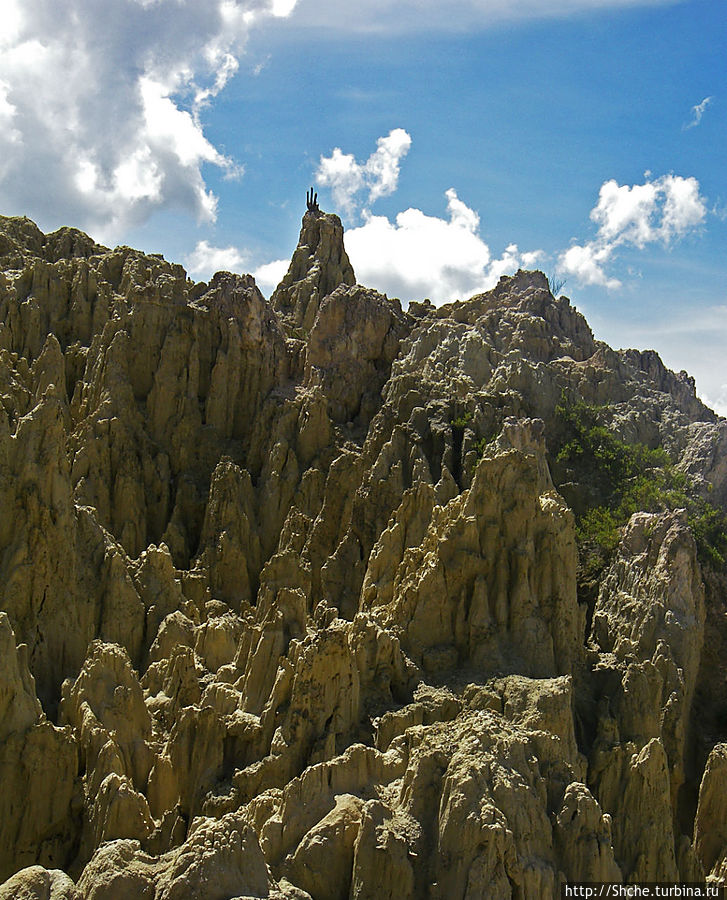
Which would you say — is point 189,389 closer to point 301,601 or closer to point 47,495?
point 47,495

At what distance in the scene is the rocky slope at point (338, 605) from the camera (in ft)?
54.3

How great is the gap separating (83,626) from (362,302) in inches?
968

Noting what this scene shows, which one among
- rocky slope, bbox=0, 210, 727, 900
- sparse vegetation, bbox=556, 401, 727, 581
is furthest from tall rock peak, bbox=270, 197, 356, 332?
sparse vegetation, bbox=556, 401, 727, 581

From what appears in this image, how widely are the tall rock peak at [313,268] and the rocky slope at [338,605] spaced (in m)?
8.47

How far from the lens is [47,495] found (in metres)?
27.2

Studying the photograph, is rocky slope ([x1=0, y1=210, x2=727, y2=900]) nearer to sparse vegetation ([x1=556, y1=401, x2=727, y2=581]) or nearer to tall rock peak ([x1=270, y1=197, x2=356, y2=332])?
sparse vegetation ([x1=556, y1=401, x2=727, y2=581])

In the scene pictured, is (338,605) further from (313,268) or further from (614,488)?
(313,268)

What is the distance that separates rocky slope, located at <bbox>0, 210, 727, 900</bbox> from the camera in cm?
1655

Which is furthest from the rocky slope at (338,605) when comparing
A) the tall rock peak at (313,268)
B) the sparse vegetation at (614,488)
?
the tall rock peak at (313,268)

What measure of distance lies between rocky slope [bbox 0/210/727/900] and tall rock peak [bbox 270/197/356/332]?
8.47 meters

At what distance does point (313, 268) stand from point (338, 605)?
29230 mm

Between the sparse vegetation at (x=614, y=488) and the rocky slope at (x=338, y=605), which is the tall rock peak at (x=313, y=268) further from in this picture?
the sparse vegetation at (x=614, y=488)

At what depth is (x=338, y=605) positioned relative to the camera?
3378 centimetres

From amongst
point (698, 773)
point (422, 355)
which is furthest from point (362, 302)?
point (698, 773)
